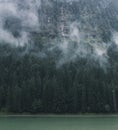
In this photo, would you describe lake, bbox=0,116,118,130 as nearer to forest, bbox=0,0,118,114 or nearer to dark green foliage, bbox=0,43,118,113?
dark green foliage, bbox=0,43,118,113

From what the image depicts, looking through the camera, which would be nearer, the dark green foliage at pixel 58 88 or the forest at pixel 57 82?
the dark green foliage at pixel 58 88

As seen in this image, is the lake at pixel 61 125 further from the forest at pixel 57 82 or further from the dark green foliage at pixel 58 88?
the forest at pixel 57 82

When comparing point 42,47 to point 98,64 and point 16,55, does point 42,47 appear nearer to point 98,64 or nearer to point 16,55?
point 16,55

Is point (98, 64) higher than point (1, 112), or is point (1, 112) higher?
point (98, 64)

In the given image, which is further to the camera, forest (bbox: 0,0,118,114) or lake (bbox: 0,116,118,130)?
forest (bbox: 0,0,118,114)

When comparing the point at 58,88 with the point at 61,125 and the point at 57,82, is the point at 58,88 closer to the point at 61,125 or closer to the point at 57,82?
the point at 57,82

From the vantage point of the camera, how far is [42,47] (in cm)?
19000

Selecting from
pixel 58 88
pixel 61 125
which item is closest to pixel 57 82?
pixel 58 88

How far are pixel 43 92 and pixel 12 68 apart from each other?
3122 cm

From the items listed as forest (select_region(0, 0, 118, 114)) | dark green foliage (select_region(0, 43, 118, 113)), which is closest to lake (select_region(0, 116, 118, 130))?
dark green foliage (select_region(0, 43, 118, 113))

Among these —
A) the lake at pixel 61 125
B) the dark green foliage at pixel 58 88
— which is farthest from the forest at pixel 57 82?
the lake at pixel 61 125

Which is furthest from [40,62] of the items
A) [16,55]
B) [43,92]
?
[43,92]

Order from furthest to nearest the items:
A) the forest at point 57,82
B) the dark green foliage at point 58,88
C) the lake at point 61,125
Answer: the forest at point 57,82 → the dark green foliage at point 58,88 → the lake at point 61,125

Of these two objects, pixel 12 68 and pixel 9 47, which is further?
pixel 9 47
